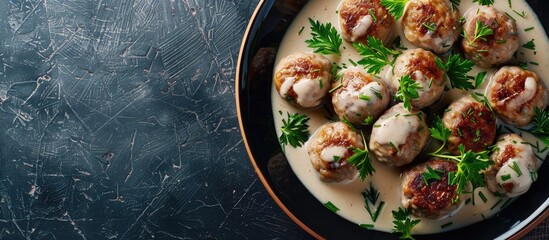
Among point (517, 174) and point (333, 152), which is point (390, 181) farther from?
point (517, 174)

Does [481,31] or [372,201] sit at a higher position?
[481,31]

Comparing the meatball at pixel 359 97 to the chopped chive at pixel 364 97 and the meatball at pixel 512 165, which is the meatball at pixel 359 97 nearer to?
the chopped chive at pixel 364 97

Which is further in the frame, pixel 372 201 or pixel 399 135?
pixel 372 201

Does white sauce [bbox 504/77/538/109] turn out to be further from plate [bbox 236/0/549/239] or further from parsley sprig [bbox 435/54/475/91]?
plate [bbox 236/0/549/239]

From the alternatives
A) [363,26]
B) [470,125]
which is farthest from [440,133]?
[363,26]

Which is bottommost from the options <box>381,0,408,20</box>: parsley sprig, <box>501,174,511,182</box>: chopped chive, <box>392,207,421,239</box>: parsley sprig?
<box>392,207,421,239</box>: parsley sprig

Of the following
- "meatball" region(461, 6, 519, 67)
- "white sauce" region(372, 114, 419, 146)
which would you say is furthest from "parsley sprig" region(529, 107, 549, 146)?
"white sauce" region(372, 114, 419, 146)

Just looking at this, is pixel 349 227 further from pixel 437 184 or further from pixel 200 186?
pixel 200 186
